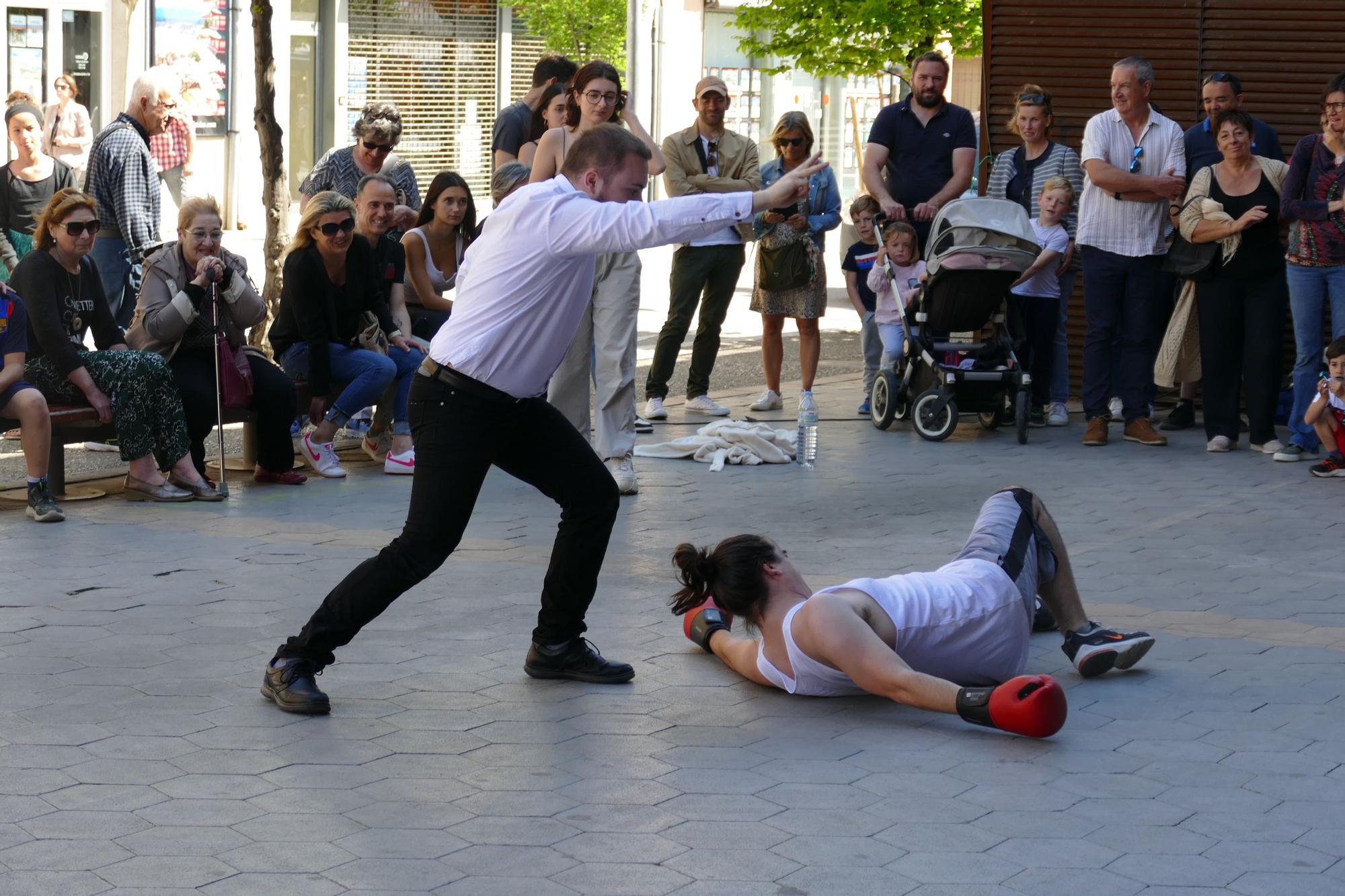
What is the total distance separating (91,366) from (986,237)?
528 cm

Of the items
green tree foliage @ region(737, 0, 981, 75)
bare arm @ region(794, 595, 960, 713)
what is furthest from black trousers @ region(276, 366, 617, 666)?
green tree foliage @ region(737, 0, 981, 75)

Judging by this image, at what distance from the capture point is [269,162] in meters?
11.6

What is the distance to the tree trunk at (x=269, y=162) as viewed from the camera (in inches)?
449

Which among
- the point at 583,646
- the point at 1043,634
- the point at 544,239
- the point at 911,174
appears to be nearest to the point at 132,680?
the point at 583,646

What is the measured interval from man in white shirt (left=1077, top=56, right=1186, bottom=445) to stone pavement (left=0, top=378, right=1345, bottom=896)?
8.38ft

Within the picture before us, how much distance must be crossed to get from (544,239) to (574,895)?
2.01 meters

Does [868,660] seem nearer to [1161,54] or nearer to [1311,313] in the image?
[1311,313]

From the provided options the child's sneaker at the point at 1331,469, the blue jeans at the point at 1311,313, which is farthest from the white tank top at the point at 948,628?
the blue jeans at the point at 1311,313

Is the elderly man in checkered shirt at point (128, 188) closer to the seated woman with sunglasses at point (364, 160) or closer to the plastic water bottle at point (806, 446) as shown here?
the seated woman with sunglasses at point (364, 160)

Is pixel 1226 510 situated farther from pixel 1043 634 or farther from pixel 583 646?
Result: pixel 583 646

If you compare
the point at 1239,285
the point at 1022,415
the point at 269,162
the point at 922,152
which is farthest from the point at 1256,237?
the point at 269,162

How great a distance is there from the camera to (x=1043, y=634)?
21.2 ft

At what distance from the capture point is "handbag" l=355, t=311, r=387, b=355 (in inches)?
378

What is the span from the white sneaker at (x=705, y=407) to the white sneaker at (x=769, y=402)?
204mm
